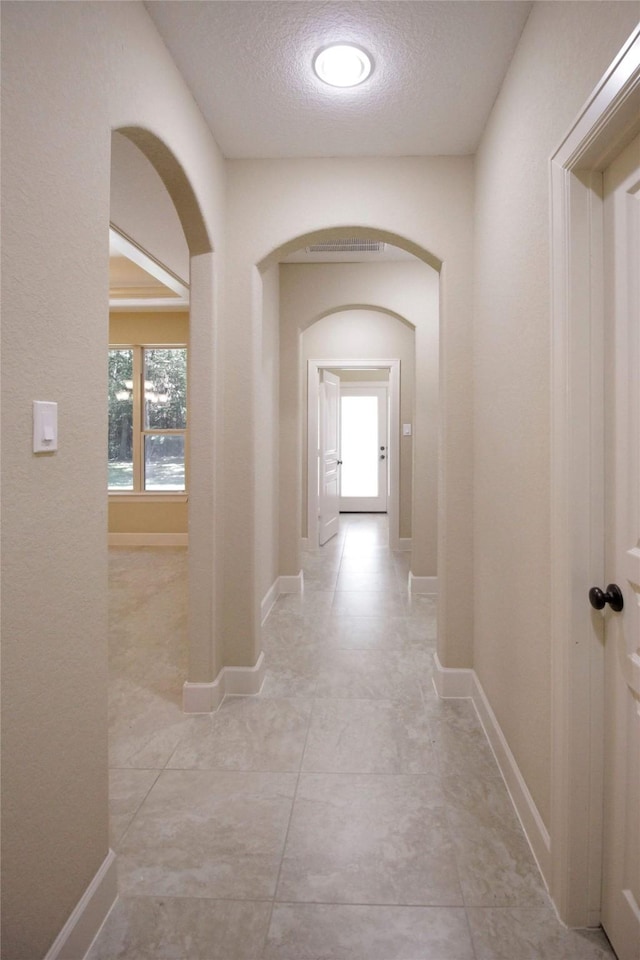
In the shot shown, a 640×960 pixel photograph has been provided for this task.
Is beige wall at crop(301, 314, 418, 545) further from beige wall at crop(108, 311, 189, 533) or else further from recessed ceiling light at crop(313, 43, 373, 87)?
recessed ceiling light at crop(313, 43, 373, 87)

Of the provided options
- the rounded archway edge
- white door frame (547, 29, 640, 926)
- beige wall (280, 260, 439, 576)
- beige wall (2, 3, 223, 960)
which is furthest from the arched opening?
white door frame (547, 29, 640, 926)

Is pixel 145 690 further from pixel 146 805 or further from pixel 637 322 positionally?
pixel 637 322

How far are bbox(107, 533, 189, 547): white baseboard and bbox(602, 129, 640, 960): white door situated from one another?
5.90 meters

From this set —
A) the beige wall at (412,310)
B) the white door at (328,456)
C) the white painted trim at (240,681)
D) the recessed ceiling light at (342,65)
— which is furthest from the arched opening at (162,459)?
the white door at (328,456)

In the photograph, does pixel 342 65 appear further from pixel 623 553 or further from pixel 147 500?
pixel 147 500

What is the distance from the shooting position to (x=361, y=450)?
32.6 ft

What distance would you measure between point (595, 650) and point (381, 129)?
2.34 m

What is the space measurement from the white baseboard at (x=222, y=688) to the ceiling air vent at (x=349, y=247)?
2.95 m

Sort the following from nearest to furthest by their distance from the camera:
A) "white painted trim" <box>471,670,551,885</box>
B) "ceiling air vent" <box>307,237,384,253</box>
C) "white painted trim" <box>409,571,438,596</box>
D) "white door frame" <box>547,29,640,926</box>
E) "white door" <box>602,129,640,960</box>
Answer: "white door" <box>602,129,640,960</box>, "white door frame" <box>547,29,640,926</box>, "white painted trim" <box>471,670,551,885</box>, "ceiling air vent" <box>307,237,384,253</box>, "white painted trim" <box>409,571,438,596</box>

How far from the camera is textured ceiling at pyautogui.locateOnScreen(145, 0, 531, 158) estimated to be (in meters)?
1.82

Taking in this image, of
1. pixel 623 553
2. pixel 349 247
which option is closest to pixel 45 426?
pixel 623 553

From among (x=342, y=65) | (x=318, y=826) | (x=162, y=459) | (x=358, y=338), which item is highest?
(x=342, y=65)

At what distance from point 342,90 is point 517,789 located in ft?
8.92

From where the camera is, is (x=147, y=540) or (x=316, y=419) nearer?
(x=316, y=419)
